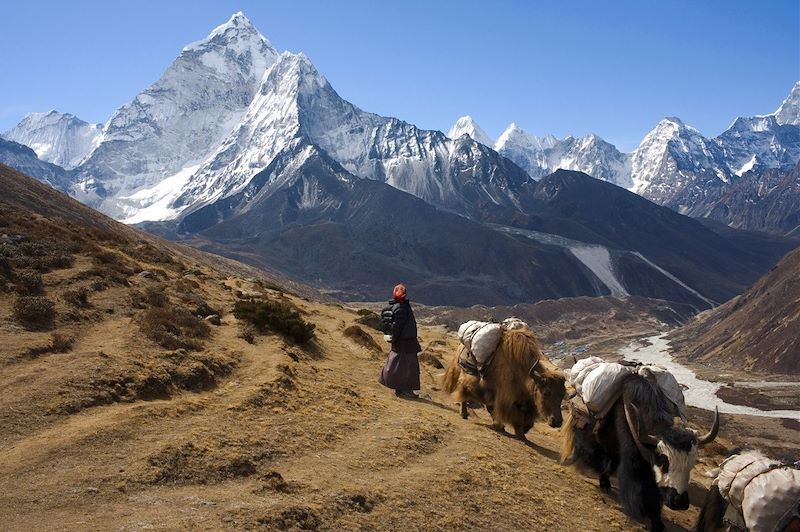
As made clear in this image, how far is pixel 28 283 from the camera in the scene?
43.9ft

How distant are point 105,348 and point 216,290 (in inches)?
428

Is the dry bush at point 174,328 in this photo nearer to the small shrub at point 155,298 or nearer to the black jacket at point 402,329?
the small shrub at point 155,298

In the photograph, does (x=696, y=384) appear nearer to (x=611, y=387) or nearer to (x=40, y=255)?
(x=611, y=387)

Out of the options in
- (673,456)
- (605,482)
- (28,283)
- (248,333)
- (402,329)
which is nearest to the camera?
(673,456)

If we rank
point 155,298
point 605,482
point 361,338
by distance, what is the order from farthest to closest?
point 361,338, point 155,298, point 605,482

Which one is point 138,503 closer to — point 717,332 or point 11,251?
point 11,251

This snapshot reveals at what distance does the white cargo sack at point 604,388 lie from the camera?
856cm

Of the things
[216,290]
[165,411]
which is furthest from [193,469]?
Result: [216,290]

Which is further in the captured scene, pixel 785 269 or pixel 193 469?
pixel 785 269

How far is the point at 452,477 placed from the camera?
780 cm

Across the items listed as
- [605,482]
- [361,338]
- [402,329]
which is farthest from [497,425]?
[361,338]

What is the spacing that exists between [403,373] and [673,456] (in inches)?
239

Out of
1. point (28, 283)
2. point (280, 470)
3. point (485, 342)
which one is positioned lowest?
point (280, 470)

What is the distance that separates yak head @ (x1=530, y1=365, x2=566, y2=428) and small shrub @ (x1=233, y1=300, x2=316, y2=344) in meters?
7.27
